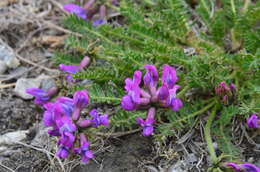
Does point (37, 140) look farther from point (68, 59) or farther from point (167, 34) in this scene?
point (167, 34)

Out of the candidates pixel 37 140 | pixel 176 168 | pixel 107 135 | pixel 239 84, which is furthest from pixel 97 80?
pixel 239 84

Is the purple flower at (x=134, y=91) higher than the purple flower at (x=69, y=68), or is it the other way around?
the purple flower at (x=134, y=91)

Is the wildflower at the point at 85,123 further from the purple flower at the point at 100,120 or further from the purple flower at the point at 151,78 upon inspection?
the purple flower at the point at 151,78

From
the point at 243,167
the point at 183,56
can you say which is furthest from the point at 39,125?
the point at 243,167

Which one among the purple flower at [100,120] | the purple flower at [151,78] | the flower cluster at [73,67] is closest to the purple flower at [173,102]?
the purple flower at [151,78]

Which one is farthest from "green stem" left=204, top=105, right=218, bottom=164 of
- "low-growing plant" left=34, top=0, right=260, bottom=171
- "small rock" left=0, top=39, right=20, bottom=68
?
"small rock" left=0, top=39, right=20, bottom=68

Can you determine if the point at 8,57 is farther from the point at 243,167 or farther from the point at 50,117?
the point at 243,167

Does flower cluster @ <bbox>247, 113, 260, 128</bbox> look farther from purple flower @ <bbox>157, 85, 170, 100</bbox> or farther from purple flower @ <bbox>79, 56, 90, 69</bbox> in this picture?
purple flower @ <bbox>79, 56, 90, 69</bbox>
